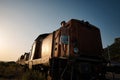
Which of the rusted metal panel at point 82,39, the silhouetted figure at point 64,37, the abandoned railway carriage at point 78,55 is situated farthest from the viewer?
the rusted metal panel at point 82,39

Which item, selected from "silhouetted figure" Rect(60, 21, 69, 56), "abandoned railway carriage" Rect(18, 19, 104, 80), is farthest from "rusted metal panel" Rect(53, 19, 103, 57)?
"silhouetted figure" Rect(60, 21, 69, 56)

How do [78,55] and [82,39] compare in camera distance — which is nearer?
[78,55]

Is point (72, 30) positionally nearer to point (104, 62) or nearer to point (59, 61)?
point (59, 61)

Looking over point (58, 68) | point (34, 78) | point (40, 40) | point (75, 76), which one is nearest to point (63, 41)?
point (58, 68)

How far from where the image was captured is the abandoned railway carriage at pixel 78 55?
716cm

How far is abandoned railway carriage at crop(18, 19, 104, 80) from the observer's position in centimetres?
716

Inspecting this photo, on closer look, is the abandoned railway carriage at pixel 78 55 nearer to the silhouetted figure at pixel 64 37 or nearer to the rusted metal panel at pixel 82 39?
the rusted metal panel at pixel 82 39

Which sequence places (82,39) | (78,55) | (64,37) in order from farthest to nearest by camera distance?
1. (82,39)
2. (64,37)
3. (78,55)

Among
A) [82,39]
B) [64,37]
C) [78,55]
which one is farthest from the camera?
[82,39]

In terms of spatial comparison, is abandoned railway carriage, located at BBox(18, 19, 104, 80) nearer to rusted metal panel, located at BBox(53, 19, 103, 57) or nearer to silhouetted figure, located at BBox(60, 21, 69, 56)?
rusted metal panel, located at BBox(53, 19, 103, 57)

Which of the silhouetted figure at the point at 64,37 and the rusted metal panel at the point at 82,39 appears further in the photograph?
the rusted metal panel at the point at 82,39

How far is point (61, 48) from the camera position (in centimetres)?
817

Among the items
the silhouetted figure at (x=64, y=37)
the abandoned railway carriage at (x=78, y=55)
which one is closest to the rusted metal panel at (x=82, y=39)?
the abandoned railway carriage at (x=78, y=55)

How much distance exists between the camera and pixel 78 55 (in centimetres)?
744
